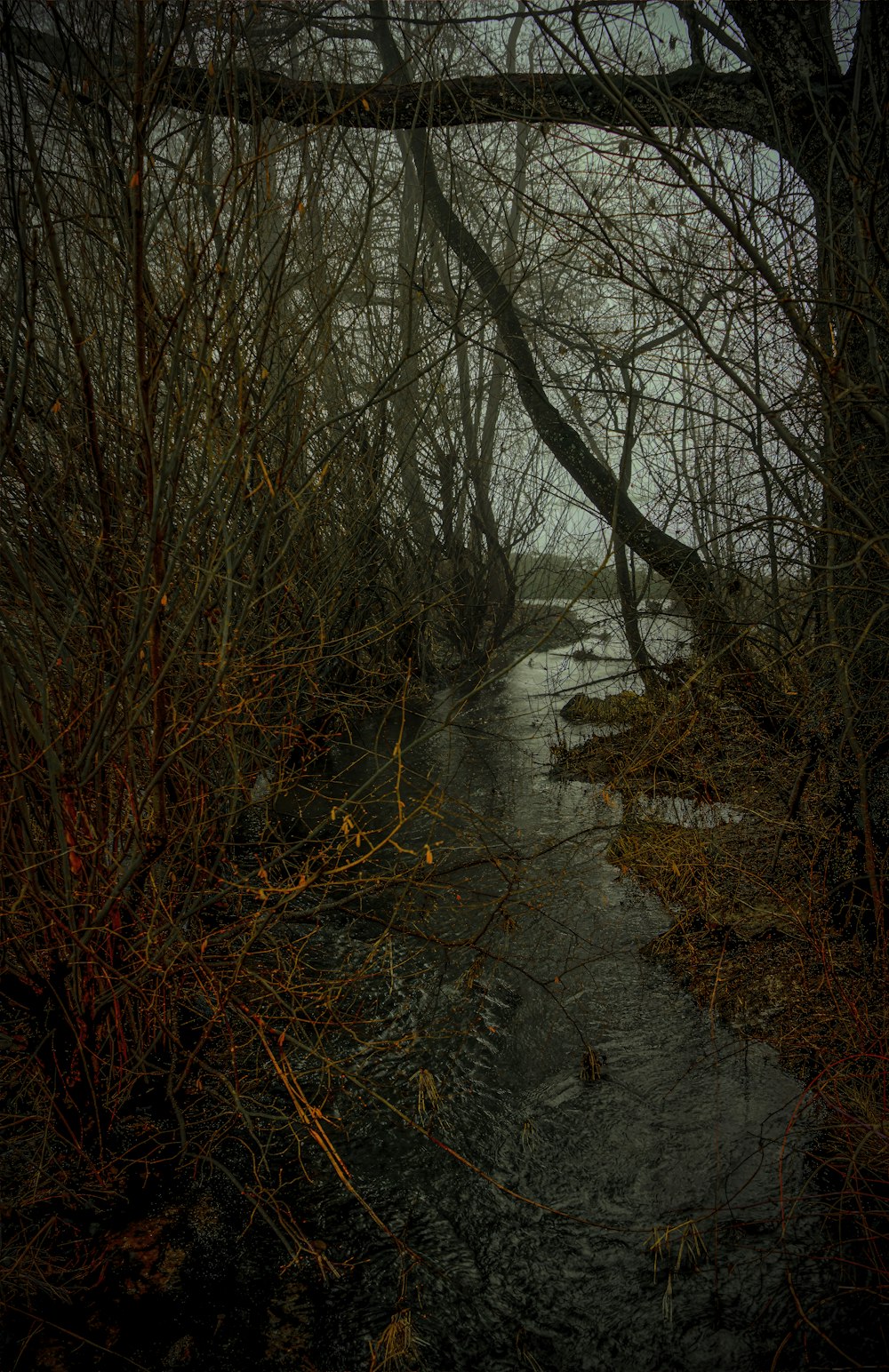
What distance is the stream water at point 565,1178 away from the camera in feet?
10.0

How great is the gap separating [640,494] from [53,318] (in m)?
5.51

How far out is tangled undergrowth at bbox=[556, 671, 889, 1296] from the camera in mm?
3529

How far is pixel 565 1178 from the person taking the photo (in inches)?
145

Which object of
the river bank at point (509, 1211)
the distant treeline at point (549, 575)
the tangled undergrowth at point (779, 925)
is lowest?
the river bank at point (509, 1211)

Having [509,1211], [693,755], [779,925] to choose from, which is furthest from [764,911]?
[509,1211]

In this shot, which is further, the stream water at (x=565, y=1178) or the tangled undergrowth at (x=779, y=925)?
the tangled undergrowth at (x=779, y=925)

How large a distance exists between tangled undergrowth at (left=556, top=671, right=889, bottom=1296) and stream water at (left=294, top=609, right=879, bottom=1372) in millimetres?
156

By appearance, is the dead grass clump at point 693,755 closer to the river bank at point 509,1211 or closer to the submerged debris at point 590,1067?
the river bank at point 509,1211

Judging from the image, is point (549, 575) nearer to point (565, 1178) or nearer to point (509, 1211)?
point (565, 1178)

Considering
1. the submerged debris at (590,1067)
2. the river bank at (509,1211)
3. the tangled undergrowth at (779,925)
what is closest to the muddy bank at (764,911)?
the tangled undergrowth at (779,925)

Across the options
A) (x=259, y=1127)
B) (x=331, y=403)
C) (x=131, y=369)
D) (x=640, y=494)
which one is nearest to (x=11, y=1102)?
(x=259, y=1127)

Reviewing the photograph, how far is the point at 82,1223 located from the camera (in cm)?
346

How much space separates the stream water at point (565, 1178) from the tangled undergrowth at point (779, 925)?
16cm

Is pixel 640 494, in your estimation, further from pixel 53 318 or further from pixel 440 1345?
pixel 440 1345
